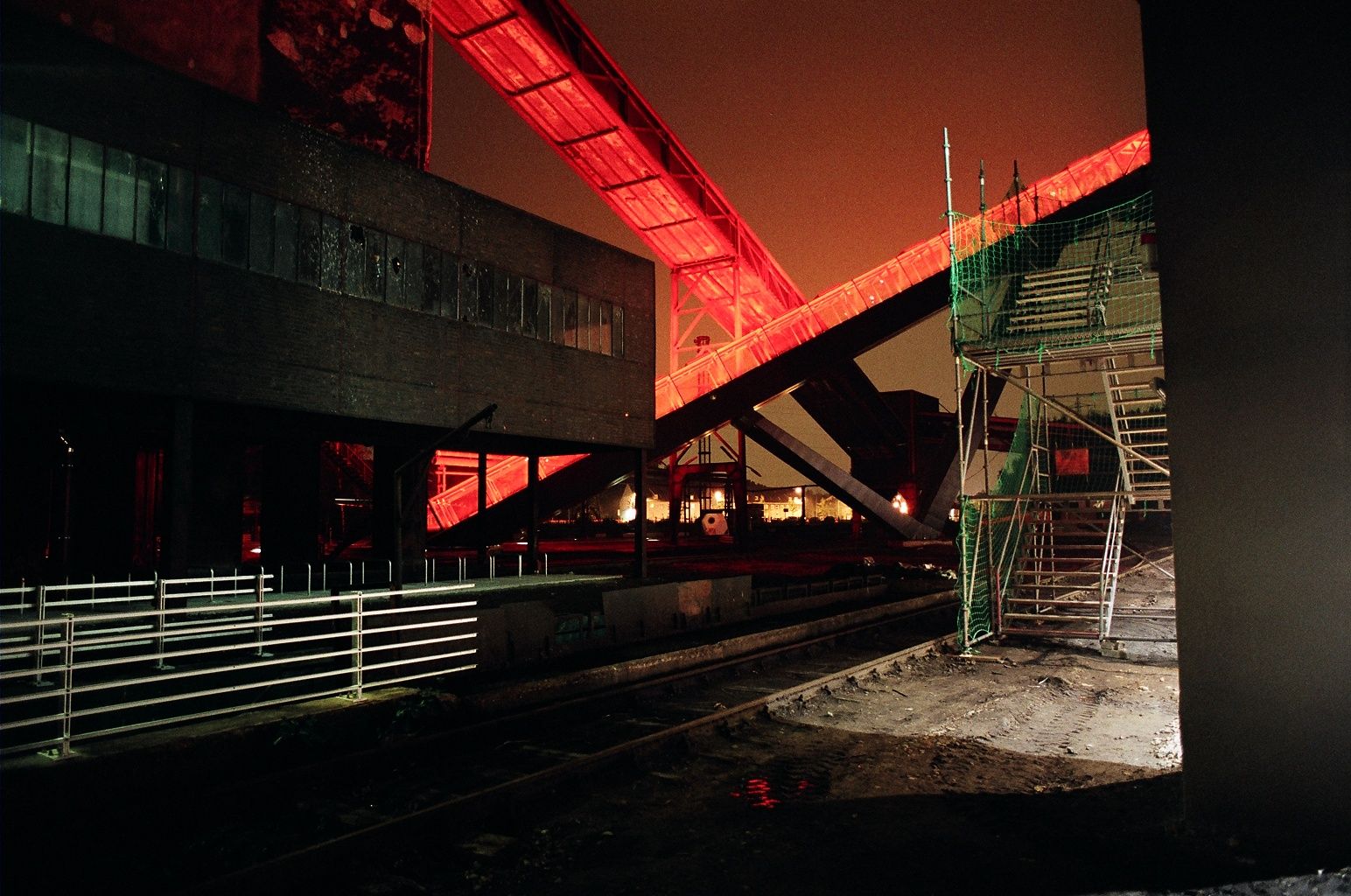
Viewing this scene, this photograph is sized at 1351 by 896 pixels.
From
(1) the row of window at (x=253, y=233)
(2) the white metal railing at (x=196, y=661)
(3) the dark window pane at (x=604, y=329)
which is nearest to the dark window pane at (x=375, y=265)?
(1) the row of window at (x=253, y=233)

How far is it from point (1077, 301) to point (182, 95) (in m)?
15.9

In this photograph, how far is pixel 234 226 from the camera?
1608cm

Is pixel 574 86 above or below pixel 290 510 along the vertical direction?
above

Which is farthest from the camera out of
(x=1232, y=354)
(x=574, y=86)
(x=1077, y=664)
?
(x=574, y=86)

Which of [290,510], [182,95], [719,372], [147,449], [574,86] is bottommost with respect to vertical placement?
[290,510]

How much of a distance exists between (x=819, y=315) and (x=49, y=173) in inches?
816

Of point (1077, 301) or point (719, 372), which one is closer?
point (1077, 301)

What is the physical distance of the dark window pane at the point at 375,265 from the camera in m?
18.3

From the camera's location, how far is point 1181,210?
5363 millimetres

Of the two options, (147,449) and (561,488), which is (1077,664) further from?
(147,449)

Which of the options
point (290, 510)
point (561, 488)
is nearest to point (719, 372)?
point (561, 488)

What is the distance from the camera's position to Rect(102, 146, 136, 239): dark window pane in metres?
14.3

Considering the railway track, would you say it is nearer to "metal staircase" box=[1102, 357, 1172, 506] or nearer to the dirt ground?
the dirt ground

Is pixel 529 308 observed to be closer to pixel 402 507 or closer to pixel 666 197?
pixel 402 507
